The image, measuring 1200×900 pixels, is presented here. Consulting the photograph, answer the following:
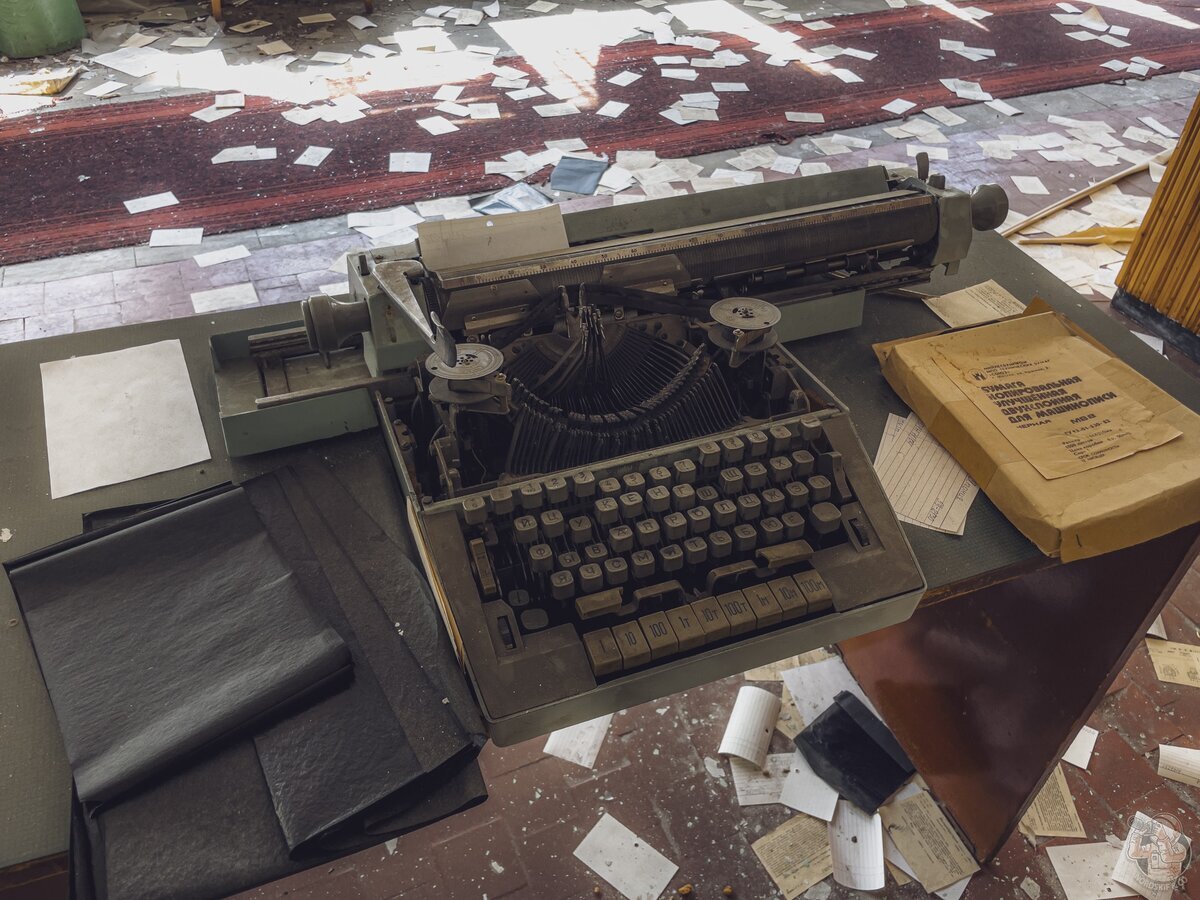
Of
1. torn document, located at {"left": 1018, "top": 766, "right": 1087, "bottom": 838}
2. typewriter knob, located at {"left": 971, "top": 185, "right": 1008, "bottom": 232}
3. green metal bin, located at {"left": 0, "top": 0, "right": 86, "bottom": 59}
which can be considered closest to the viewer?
typewriter knob, located at {"left": 971, "top": 185, "right": 1008, "bottom": 232}

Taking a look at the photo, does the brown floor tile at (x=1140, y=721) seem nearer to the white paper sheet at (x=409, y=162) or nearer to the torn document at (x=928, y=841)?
the torn document at (x=928, y=841)

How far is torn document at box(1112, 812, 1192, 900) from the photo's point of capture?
197 centimetres

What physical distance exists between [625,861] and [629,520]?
1084mm

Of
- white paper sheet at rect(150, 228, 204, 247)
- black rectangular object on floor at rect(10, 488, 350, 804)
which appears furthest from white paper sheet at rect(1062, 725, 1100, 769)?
white paper sheet at rect(150, 228, 204, 247)

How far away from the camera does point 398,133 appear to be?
457 cm

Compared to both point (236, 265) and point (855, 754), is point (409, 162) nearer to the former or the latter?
point (236, 265)

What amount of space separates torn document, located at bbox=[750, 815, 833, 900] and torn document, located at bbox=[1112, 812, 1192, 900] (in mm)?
646

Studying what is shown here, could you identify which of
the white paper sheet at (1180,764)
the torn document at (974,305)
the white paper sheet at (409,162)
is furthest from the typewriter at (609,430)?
the white paper sheet at (409,162)

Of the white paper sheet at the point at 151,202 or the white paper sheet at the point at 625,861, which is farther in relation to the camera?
the white paper sheet at the point at 151,202

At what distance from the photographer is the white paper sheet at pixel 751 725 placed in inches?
85.2

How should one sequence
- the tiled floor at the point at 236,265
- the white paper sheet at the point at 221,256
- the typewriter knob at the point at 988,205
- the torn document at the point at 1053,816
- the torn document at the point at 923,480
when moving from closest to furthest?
the torn document at the point at 923,480
the typewriter knob at the point at 988,205
the torn document at the point at 1053,816
the tiled floor at the point at 236,265
the white paper sheet at the point at 221,256

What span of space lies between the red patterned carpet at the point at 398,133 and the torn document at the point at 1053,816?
10.7ft

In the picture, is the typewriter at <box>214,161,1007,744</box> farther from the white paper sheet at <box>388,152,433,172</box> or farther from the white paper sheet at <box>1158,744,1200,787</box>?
the white paper sheet at <box>388,152,433,172</box>

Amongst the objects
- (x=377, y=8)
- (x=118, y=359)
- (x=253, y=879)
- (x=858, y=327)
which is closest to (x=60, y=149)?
(x=377, y=8)
